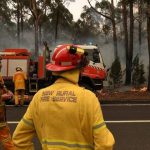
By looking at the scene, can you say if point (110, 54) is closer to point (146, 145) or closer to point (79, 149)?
point (146, 145)

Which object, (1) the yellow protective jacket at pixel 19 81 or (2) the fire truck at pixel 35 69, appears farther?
(2) the fire truck at pixel 35 69

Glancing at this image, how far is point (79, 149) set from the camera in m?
3.25

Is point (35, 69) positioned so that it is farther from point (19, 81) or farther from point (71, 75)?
point (71, 75)

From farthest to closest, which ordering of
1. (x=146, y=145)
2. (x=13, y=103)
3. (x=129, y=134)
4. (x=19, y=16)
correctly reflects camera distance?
(x=19, y=16) → (x=13, y=103) → (x=129, y=134) → (x=146, y=145)

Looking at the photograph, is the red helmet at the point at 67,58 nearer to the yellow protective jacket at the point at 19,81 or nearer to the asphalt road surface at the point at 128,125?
the asphalt road surface at the point at 128,125

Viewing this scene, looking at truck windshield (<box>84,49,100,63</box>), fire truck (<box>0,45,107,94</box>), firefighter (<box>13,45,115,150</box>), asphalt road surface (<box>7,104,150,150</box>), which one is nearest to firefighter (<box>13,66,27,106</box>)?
fire truck (<box>0,45,107,94</box>)

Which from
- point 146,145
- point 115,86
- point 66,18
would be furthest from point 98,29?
point 146,145

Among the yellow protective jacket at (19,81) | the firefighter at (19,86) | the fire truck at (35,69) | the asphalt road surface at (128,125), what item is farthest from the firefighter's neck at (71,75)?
the fire truck at (35,69)

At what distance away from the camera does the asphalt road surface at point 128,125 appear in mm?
8977

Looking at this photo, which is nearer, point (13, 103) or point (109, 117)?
point (109, 117)

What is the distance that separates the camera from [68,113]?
322 cm

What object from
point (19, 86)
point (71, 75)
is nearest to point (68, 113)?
point (71, 75)

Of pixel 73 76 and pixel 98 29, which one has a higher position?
pixel 98 29

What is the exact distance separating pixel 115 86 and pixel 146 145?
2118 cm
